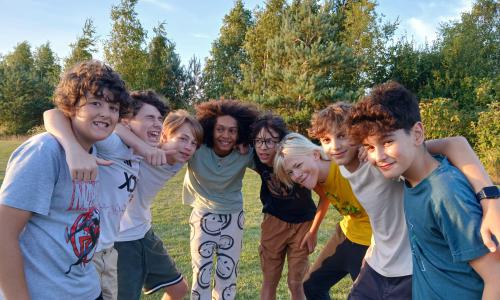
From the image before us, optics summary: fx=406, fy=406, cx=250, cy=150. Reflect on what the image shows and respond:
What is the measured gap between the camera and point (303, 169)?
3.11 m

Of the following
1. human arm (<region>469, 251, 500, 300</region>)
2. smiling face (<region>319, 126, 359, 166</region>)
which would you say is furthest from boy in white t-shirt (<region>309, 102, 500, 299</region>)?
human arm (<region>469, 251, 500, 300</region>)

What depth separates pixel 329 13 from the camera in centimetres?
2386

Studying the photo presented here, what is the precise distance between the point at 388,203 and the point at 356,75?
2252 centimetres

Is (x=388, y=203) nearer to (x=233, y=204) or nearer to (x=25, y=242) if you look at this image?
(x=233, y=204)

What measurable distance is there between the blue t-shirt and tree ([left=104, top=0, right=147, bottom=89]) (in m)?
20.2

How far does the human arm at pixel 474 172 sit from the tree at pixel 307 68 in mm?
19077

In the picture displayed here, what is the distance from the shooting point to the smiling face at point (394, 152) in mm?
1893

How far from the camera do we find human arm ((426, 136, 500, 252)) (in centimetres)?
155

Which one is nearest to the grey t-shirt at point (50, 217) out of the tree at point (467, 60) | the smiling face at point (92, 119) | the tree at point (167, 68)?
the smiling face at point (92, 119)

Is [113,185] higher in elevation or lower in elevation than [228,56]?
lower

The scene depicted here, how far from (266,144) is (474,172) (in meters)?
1.83

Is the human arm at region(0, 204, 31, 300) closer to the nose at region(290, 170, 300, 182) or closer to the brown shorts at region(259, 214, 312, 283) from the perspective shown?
the nose at region(290, 170, 300, 182)

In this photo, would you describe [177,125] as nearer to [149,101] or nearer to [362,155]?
[149,101]

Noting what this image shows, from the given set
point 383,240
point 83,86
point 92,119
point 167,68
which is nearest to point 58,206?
point 92,119
